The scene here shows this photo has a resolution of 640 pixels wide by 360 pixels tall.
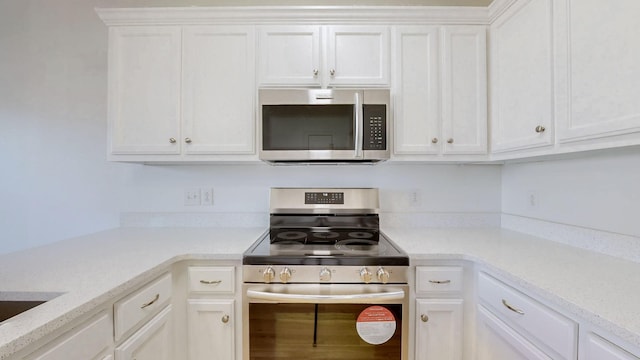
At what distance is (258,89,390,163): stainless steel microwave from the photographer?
65.9 inches

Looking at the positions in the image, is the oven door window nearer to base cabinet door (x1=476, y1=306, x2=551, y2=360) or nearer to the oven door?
the oven door

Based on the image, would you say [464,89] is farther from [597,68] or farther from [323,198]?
[323,198]

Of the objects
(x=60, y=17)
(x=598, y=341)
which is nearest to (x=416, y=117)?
(x=598, y=341)

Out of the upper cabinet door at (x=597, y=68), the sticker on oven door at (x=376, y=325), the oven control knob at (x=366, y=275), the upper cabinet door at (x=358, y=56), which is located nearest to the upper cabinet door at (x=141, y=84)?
the upper cabinet door at (x=358, y=56)

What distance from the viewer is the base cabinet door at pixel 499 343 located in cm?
104

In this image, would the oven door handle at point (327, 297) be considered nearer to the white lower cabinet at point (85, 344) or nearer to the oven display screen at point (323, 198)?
the white lower cabinet at point (85, 344)

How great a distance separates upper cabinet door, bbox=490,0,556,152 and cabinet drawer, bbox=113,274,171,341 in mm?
1903

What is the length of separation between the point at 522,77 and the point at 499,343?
1.31 meters

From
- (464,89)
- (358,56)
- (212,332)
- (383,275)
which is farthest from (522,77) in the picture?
(212,332)

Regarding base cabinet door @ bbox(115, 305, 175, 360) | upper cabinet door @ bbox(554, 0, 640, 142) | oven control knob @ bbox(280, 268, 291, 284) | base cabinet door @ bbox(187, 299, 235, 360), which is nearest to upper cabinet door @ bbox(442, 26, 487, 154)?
upper cabinet door @ bbox(554, 0, 640, 142)

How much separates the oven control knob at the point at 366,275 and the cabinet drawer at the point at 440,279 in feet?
0.88

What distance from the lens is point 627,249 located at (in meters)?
1.26

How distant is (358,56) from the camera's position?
69.3 inches

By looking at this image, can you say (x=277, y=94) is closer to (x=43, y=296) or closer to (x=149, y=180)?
(x=149, y=180)
